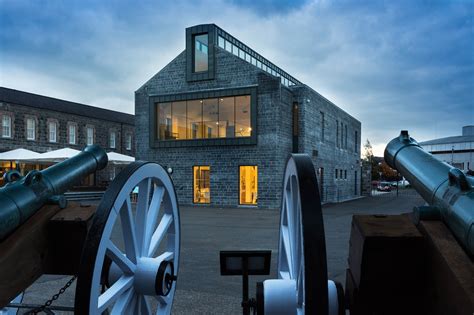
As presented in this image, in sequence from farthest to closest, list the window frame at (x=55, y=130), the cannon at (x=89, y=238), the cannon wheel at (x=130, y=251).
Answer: the window frame at (x=55, y=130)
the cannon at (x=89, y=238)
the cannon wheel at (x=130, y=251)

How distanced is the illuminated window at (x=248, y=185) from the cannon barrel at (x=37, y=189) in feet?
52.1

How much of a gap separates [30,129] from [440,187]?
3522 cm

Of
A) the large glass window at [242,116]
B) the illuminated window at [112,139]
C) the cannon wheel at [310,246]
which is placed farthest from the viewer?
the illuminated window at [112,139]

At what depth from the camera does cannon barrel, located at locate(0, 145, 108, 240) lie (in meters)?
2.59

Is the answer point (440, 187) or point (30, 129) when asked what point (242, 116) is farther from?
point (30, 129)

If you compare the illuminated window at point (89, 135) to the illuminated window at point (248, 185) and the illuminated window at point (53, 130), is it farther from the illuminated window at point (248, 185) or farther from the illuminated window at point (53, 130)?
the illuminated window at point (248, 185)

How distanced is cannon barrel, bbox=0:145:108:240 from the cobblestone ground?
6.74 ft

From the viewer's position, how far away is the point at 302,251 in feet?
6.31

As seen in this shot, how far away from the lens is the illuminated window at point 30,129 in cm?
3262

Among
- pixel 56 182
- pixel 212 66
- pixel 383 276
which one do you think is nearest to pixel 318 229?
pixel 383 276

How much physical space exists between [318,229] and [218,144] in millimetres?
18354

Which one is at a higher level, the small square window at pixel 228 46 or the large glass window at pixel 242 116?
the small square window at pixel 228 46

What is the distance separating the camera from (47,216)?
9.32ft

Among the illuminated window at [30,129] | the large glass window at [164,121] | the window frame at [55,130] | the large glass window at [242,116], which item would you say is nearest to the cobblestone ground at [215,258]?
the large glass window at [242,116]
